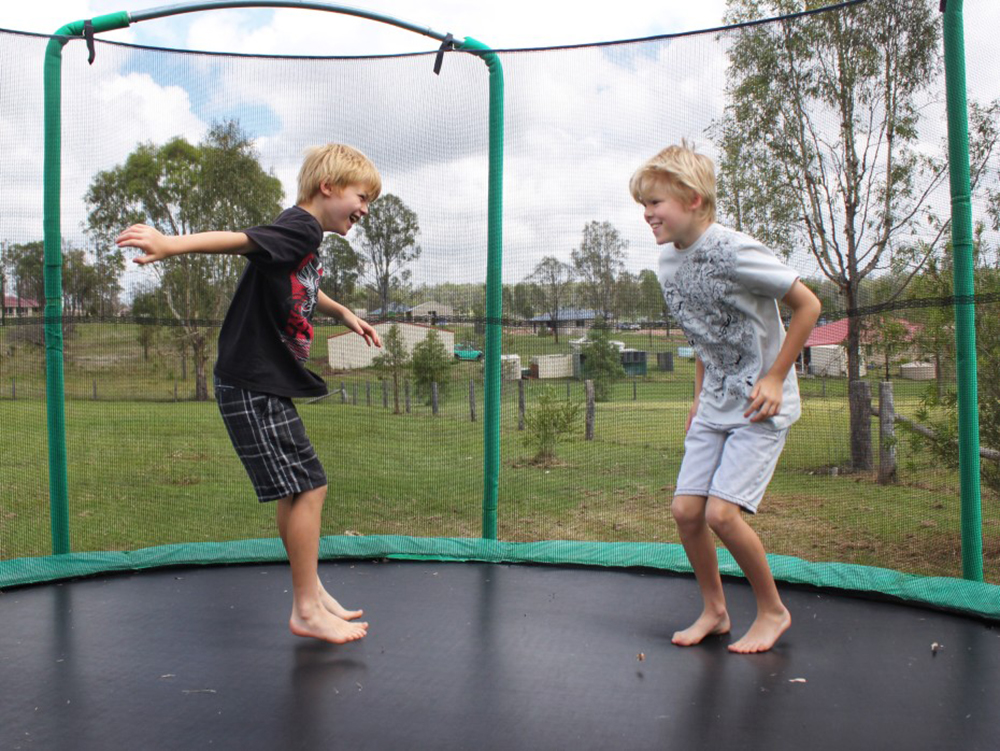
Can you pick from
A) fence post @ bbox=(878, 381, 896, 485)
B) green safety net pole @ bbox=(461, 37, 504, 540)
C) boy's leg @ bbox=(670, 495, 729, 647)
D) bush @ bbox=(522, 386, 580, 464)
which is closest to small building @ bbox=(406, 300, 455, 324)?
green safety net pole @ bbox=(461, 37, 504, 540)

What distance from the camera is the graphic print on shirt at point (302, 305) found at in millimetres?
1827

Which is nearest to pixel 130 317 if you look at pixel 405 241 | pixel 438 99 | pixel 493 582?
pixel 405 241

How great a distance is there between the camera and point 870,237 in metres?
2.32

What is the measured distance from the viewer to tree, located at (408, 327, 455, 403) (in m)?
2.77

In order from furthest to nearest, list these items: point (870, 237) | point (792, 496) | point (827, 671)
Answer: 1. point (792, 496)
2. point (870, 237)
3. point (827, 671)

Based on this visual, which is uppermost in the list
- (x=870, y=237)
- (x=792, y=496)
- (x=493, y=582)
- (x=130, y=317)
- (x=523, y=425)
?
(x=870, y=237)

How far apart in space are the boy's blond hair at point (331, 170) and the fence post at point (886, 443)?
149 cm

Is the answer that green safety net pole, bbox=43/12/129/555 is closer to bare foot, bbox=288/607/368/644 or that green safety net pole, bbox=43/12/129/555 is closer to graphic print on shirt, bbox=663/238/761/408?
bare foot, bbox=288/607/368/644

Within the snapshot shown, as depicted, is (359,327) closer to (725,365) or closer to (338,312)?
(338,312)

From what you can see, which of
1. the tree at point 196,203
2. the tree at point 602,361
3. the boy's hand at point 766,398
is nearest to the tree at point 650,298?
the tree at point 602,361

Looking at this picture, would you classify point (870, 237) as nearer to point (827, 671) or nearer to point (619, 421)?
point (619, 421)

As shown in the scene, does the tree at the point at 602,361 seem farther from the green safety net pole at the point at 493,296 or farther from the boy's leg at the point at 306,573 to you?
the boy's leg at the point at 306,573

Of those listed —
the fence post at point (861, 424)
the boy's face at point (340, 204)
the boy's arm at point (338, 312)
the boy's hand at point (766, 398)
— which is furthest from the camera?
the fence post at point (861, 424)

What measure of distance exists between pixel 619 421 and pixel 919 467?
84cm
